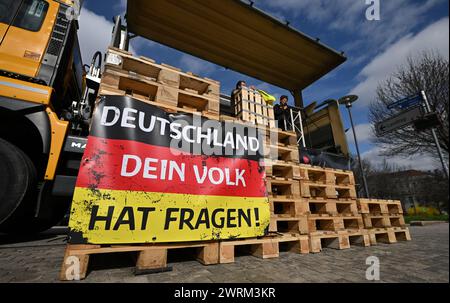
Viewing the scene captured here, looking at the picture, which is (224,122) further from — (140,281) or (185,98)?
(140,281)

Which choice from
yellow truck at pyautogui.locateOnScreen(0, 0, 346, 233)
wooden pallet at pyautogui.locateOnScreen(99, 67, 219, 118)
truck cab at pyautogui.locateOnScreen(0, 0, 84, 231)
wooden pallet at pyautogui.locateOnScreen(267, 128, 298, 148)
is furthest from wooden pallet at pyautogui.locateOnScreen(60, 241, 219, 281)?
wooden pallet at pyautogui.locateOnScreen(267, 128, 298, 148)

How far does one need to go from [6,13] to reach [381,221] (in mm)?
7962

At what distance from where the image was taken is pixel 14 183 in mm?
2439

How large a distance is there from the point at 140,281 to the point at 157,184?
983 mm

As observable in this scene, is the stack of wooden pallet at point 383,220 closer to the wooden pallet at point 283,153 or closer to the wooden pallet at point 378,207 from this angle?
the wooden pallet at point 378,207

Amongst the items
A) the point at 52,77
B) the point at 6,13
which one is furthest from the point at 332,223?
the point at 6,13

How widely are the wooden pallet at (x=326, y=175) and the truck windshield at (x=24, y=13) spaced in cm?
496

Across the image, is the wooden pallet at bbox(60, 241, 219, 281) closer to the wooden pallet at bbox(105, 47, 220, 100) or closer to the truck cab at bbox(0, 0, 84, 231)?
the truck cab at bbox(0, 0, 84, 231)

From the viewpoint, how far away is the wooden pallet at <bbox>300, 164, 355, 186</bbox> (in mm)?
3699

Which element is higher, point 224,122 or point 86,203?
point 224,122

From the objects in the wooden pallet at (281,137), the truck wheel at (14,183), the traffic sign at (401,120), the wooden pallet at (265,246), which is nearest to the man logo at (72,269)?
the truck wheel at (14,183)

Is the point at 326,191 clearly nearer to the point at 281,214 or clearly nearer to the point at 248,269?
the point at 281,214
